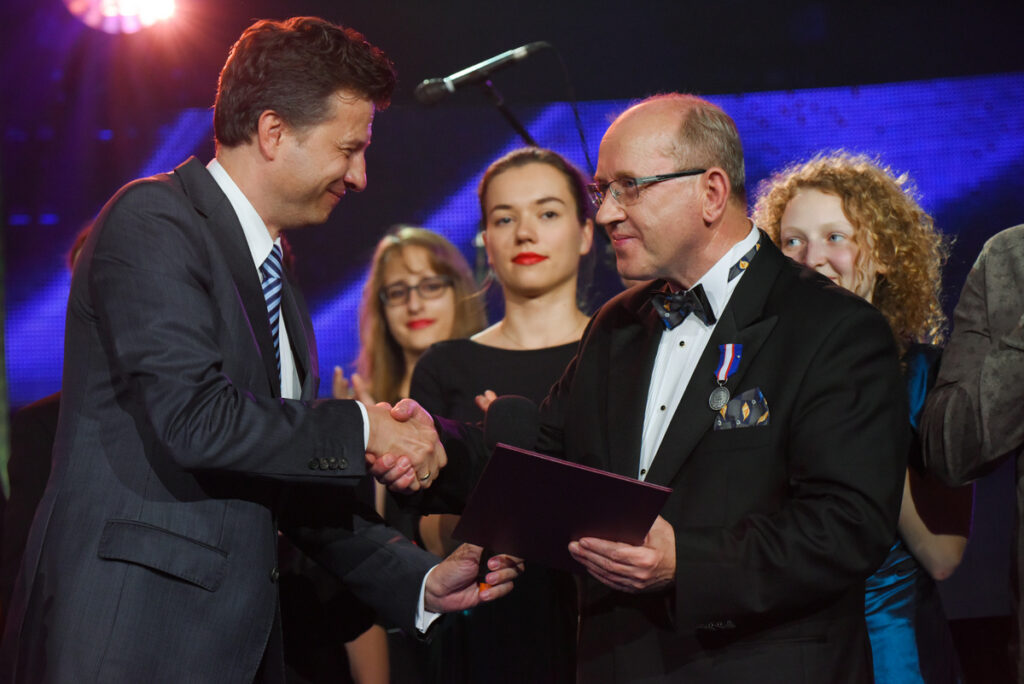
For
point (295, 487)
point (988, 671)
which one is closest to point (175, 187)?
point (295, 487)

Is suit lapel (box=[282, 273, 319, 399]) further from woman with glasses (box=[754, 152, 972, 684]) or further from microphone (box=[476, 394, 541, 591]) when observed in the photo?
woman with glasses (box=[754, 152, 972, 684])

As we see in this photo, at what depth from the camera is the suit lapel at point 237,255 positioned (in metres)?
2.02

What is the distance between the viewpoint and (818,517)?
1.67m

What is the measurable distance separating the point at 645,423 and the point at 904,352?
89 centimetres

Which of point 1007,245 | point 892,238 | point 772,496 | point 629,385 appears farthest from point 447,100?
point 772,496

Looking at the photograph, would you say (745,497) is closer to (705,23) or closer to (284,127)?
(284,127)

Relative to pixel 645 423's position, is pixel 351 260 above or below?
above

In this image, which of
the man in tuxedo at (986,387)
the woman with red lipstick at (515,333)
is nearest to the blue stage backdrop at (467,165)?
the woman with red lipstick at (515,333)

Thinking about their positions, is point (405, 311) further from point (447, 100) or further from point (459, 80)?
point (447, 100)

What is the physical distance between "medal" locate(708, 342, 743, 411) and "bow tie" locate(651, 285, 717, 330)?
12 cm

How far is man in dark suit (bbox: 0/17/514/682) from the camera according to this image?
177cm

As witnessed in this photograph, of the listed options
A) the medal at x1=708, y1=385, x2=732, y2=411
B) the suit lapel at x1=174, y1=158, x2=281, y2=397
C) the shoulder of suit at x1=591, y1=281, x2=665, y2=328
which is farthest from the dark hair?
the medal at x1=708, y1=385, x2=732, y2=411

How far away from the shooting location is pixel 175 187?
6.63 feet

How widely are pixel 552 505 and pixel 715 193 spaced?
880 mm
